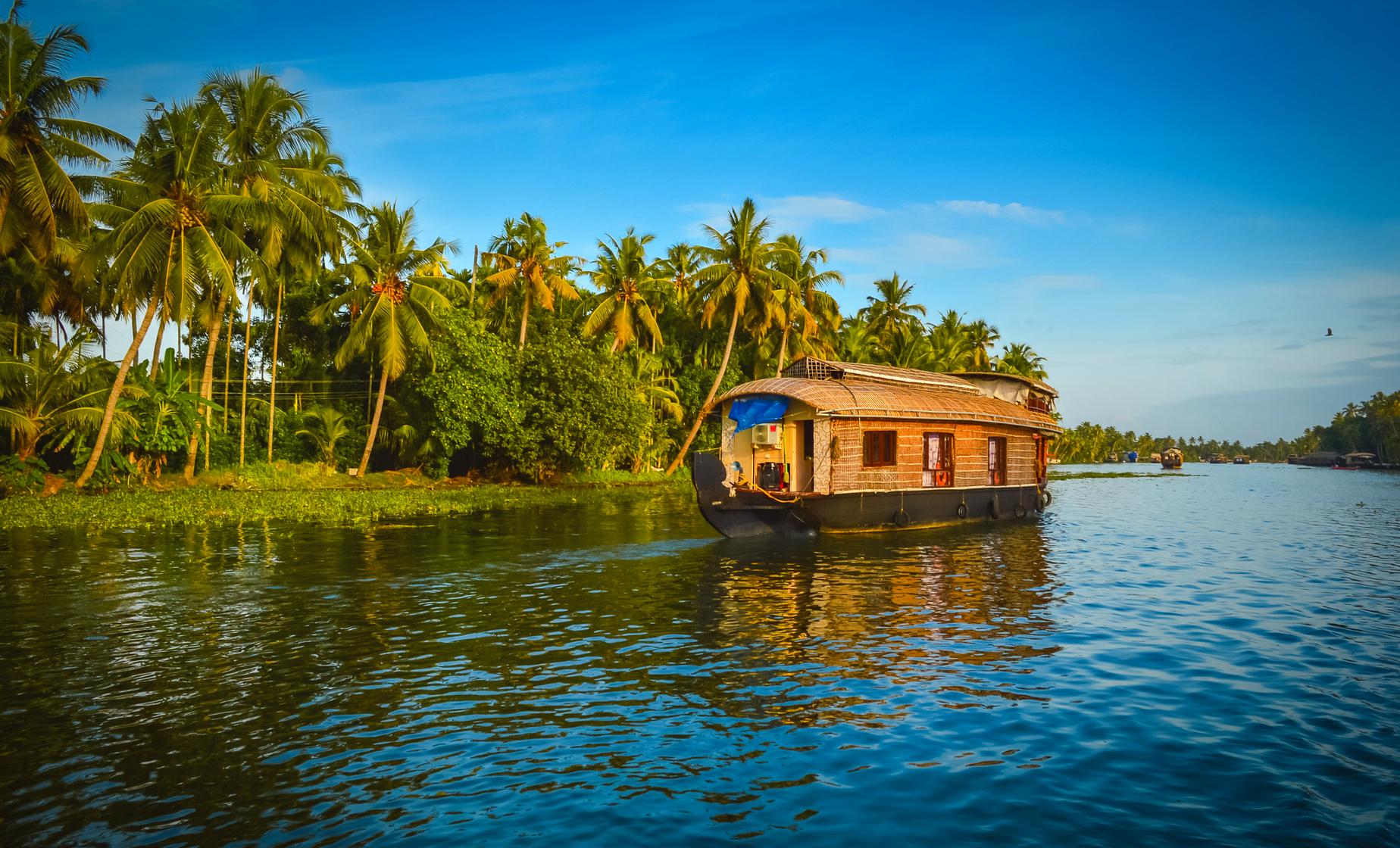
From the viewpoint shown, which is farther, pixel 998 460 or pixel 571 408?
pixel 571 408

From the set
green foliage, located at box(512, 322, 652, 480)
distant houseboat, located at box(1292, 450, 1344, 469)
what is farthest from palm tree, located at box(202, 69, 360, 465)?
distant houseboat, located at box(1292, 450, 1344, 469)

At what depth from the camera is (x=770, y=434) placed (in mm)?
23500

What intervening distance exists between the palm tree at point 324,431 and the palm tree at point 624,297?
40.8 ft

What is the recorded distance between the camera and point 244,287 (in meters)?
37.8

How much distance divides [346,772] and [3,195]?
86.8 feet

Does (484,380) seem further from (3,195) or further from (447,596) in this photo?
(447,596)

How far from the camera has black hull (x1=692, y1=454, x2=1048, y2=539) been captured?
841 inches

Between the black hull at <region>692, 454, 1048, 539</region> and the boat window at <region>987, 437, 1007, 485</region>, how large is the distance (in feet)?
6.24

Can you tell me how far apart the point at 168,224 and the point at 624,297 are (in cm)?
2159

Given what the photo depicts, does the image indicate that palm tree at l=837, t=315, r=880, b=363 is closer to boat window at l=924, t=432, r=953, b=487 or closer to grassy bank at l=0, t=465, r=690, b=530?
grassy bank at l=0, t=465, r=690, b=530

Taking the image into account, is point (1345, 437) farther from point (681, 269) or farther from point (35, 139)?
point (35, 139)

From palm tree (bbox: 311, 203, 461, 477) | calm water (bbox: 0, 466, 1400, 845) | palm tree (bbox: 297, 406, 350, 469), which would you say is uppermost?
palm tree (bbox: 311, 203, 461, 477)

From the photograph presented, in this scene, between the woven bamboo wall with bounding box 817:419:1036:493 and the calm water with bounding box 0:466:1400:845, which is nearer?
the calm water with bounding box 0:466:1400:845

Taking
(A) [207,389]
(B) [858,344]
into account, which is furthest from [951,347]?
(A) [207,389]
